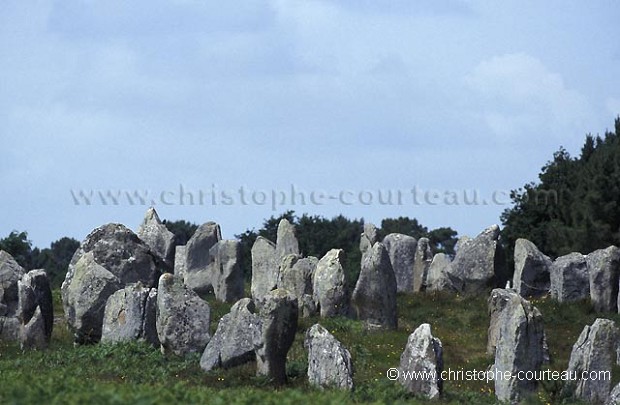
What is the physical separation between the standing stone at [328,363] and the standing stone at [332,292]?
12645mm

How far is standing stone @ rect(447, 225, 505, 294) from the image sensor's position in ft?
159

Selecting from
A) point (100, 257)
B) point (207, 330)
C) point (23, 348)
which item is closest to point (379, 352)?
point (207, 330)

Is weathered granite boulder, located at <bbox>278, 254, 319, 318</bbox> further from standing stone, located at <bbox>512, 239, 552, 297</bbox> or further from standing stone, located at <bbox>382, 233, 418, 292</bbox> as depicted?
standing stone, located at <bbox>382, 233, 418, 292</bbox>

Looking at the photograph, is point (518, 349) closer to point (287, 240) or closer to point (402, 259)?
point (402, 259)

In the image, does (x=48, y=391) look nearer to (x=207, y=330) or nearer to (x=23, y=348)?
(x=207, y=330)

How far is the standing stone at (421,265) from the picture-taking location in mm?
52812

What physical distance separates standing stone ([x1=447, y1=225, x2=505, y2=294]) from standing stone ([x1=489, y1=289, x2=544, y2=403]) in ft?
62.1

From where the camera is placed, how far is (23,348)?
119ft

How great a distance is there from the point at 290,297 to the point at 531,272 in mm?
19795

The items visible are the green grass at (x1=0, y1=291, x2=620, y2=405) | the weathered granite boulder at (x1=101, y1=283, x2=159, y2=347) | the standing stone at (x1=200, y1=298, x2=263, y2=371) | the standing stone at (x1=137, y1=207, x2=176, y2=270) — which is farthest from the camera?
the standing stone at (x1=137, y1=207, x2=176, y2=270)

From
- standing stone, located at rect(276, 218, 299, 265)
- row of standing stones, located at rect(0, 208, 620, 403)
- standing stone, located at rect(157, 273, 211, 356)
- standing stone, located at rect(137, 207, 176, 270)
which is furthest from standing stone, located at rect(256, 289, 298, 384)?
standing stone, located at rect(137, 207, 176, 270)

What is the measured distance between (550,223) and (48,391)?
52871 millimetres

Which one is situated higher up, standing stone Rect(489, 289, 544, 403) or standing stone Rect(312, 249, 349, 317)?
standing stone Rect(312, 249, 349, 317)

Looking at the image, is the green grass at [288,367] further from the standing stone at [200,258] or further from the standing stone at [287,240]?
the standing stone at [287,240]
